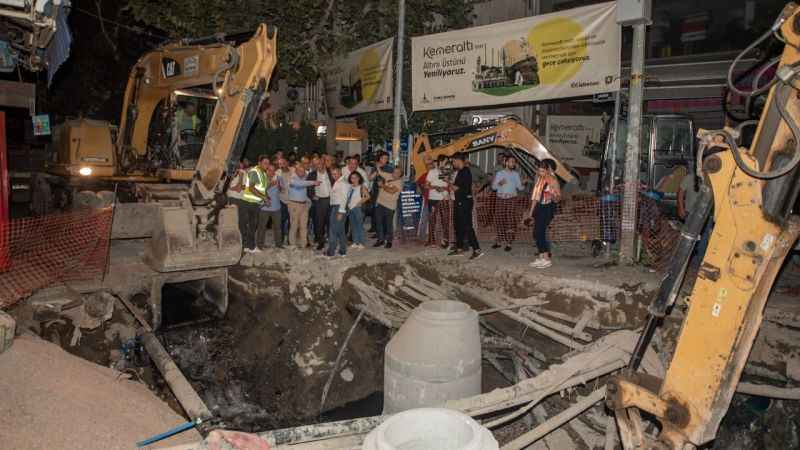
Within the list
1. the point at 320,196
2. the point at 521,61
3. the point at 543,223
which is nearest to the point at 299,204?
the point at 320,196

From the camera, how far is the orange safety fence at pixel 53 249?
26.7 ft

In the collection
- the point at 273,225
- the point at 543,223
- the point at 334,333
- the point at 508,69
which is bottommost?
the point at 334,333

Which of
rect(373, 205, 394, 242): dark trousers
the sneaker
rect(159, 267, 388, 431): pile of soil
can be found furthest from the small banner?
the sneaker

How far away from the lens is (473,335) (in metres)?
5.71

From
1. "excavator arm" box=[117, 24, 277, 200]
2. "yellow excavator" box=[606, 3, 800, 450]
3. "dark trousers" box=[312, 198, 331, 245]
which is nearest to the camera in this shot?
"yellow excavator" box=[606, 3, 800, 450]

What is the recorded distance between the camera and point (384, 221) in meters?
11.0

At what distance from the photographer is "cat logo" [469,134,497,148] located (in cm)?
1132

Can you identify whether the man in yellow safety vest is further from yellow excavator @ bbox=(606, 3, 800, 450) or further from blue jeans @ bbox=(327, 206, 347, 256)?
yellow excavator @ bbox=(606, 3, 800, 450)

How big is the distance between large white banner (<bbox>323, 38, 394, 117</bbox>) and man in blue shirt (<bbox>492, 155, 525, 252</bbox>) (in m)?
4.53

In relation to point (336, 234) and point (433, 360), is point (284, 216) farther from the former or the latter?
point (433, 360)

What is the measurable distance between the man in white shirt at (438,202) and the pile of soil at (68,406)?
659cm

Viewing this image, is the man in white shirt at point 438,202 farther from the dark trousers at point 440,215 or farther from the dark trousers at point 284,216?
the dark trousers at point 284,216

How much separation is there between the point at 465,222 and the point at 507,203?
61.6 inches

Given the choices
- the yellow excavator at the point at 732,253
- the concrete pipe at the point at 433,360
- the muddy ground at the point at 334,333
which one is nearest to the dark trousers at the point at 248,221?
the muddy ground at the point at 334,333
